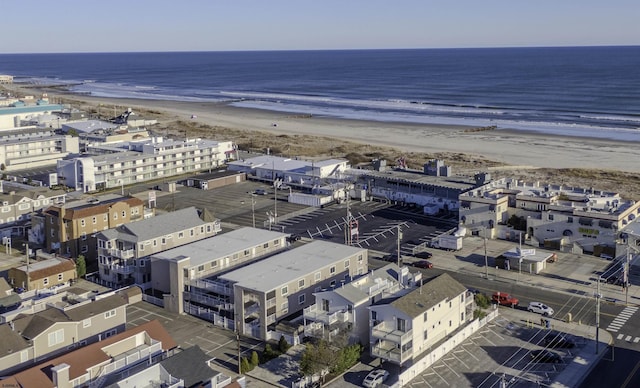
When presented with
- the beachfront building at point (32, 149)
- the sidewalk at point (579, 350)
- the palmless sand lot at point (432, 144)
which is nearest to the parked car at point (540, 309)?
the sidewalk at point (579, 350)

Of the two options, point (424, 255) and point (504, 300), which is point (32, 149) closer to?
point (424, 255)

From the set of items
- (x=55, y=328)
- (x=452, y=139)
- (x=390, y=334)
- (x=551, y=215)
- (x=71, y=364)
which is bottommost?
(x=390, y=334)

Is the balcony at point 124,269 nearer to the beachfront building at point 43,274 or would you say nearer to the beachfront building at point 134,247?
the beachfront building at point 134,247

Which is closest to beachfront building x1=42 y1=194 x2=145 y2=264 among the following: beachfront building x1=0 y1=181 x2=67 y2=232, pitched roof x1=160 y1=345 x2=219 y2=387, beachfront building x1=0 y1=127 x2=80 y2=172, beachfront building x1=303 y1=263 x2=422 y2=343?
beachfront building x1=0 y1=181 x2=67 y2=232

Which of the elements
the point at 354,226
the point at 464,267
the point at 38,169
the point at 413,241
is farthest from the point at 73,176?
the point at 464,267

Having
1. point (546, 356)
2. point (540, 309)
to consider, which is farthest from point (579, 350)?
point (540, 309)

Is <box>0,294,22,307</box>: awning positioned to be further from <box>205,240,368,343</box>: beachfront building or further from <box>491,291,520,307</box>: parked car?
<box>491,291,520,307</box>: parked car
